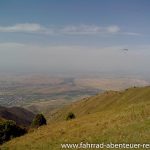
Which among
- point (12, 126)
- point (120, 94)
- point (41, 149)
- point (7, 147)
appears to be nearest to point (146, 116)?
point (41, 149)

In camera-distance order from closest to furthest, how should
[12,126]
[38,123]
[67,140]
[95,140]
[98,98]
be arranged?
[95,140] < [67,140] < [12,126] < [38,123] < [98,98]

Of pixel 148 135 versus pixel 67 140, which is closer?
pixel 148 135

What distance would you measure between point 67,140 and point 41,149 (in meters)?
2.50

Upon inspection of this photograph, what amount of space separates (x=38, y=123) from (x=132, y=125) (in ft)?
217

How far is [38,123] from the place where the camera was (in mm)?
91875

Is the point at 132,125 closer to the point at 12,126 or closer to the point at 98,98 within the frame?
the point at 12,126

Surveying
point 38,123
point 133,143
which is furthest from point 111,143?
point 38,123

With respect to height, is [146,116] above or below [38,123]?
above

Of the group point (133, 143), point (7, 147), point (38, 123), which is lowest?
point (38, 123)

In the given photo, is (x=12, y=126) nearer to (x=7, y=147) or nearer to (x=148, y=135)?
(x=7, y=147)

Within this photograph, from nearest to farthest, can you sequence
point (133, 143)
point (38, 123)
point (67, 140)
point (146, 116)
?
point (133, 143)
point (67, 140)
point (146, 116)
point (38, 123)

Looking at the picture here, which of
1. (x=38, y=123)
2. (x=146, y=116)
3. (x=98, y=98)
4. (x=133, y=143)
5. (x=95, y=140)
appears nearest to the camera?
(x=133, y=143)

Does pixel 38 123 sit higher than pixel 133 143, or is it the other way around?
pixel 133 143

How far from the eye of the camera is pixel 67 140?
28297mm
